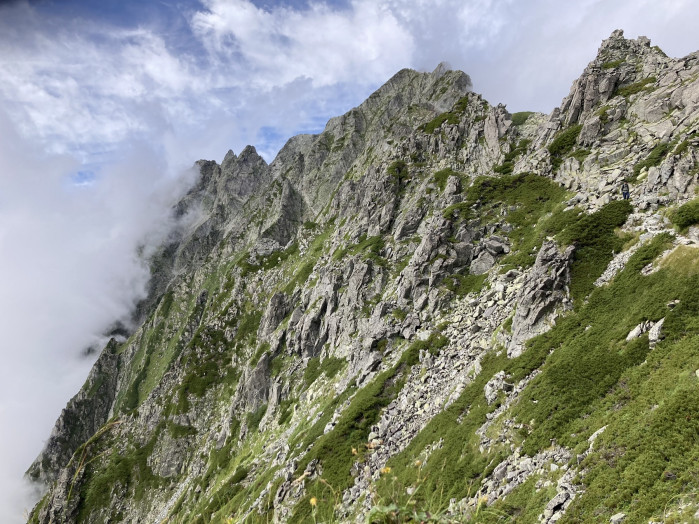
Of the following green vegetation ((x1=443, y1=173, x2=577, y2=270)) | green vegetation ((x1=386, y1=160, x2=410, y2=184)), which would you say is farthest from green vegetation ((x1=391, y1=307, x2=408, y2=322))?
green vegetation ((x1=386, y1=160, x2=410, y2=184))

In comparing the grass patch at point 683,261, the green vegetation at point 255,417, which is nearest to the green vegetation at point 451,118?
the grass patch at point 683,261

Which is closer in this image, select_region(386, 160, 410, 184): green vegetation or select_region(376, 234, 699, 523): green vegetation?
select_region(376, 234, 699, 523): green vegetation

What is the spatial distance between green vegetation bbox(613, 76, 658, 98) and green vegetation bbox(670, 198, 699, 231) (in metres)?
41.0

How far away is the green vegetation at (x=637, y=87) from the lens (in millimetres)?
61969

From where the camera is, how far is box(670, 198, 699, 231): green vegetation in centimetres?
3064

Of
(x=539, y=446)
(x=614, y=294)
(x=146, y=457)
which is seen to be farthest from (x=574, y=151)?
(x=146, y=457)

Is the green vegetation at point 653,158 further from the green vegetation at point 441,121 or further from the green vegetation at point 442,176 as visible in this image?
the green vegetation at point 441,121

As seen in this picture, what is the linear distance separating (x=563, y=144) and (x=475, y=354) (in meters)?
48.9

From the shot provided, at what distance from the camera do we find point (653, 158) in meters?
45.4

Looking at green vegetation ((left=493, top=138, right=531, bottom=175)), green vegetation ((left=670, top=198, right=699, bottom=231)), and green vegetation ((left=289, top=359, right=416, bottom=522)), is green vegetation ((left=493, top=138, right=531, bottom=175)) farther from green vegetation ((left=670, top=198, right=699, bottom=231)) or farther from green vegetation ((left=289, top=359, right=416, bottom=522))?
green vegetation ((left=289, top=359, right=416, bottom=522))

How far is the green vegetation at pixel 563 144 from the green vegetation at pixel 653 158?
20.6m

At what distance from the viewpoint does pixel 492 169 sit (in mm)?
88188

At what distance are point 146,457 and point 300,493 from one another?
94.0 meters

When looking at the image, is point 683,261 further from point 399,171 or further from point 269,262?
point 269,262
